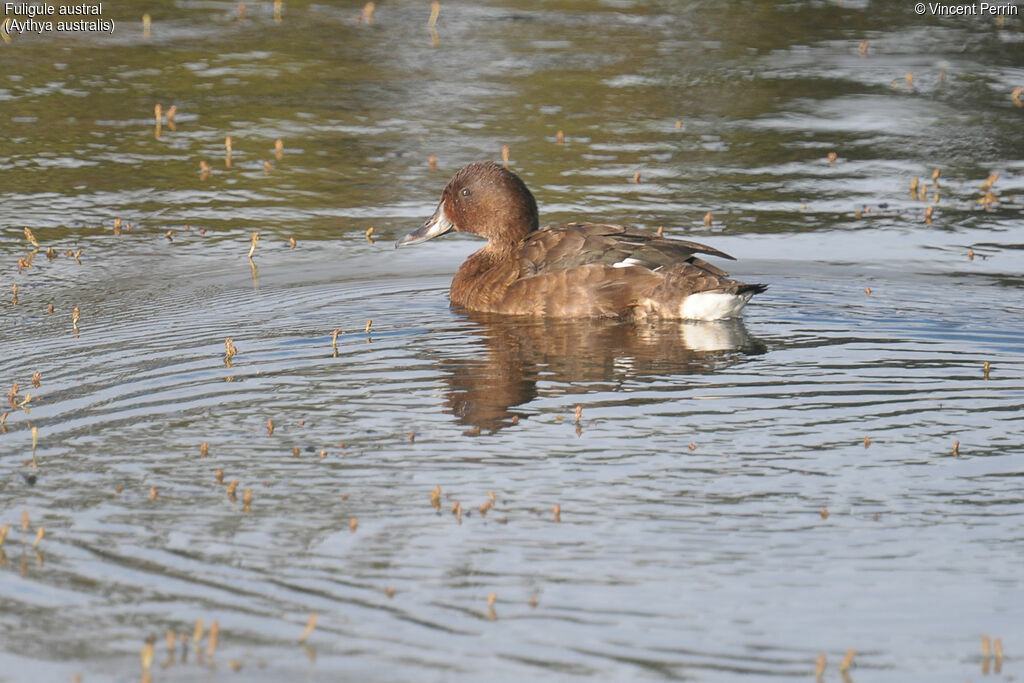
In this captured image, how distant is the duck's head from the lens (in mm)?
11680

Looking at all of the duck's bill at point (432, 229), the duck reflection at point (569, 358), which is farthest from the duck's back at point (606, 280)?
the duck's bill at point (432, 229)

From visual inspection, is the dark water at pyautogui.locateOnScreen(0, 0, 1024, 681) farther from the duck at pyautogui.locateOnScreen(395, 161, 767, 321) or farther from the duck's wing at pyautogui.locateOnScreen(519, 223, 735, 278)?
the duck's wing at pyautogui.locateOnScreen(519, 223, 735, 278)

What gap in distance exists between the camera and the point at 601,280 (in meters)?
10.6

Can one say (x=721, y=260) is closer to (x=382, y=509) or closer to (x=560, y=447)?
(x=560, y=447)

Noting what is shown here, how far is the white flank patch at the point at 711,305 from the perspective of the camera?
33.8 feet

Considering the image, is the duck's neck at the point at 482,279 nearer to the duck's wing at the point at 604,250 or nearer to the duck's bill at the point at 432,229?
the duck's wing at the point at 604,250

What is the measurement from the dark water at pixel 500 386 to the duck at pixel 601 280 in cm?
21

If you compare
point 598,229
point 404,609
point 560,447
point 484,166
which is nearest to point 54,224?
point 484,166

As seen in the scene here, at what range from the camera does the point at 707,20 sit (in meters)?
21.7

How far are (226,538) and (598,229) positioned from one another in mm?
5101

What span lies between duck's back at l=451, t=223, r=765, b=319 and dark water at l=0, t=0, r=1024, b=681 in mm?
215

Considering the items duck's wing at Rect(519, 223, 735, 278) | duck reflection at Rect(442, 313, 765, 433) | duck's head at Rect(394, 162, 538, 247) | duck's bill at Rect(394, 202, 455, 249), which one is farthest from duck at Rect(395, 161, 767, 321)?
duck's bill at Rect(394, 202, 455, 249)

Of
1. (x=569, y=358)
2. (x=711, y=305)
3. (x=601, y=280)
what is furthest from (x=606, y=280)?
(x=569, y=358)

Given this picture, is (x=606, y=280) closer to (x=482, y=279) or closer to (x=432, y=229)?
(x=482, y=279)
